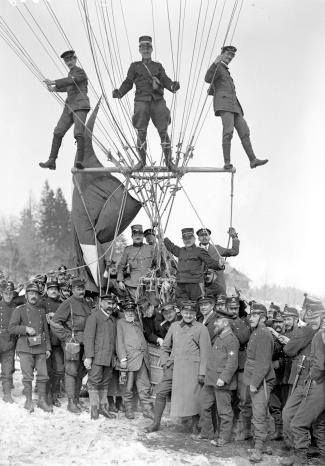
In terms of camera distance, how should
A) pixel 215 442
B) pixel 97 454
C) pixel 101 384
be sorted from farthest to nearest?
1. pixel 101 384
2. pixel 215 442
3. pixel 97 454

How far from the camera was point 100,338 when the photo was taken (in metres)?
7.70

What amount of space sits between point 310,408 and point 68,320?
3543 mm

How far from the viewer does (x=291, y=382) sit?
22.0 ft

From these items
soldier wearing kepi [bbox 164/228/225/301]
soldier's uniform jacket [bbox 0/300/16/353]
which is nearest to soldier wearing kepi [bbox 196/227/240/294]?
soldier wearing kepi [bbox 164/228/225/301]

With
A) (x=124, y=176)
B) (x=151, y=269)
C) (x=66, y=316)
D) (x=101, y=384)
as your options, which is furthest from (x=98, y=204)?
(x=101, y=384)

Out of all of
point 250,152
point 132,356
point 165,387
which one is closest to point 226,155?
point 250,152

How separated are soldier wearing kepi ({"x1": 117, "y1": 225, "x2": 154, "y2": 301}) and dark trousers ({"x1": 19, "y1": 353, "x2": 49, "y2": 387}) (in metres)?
2.07

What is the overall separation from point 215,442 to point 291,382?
116 cm

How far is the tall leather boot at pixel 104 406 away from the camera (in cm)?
753

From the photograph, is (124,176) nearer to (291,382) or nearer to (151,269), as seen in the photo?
(151,269)

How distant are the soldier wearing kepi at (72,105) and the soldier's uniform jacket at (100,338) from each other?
3494 millimetres

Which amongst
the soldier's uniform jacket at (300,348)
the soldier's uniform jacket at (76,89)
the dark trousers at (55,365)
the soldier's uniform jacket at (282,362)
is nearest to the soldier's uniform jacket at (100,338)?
the dark trousers at (55,365)

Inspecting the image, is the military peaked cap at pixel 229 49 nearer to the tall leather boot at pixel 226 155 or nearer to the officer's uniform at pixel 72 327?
the tall leather boot at pixel 226 155

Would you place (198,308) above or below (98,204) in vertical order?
below
